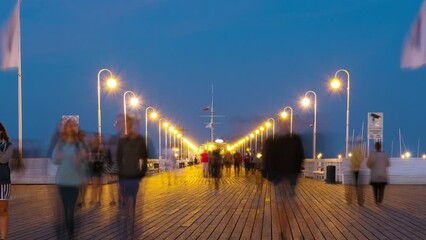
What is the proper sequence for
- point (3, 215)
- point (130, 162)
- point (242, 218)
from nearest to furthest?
point (3, 215) < point (130, 162) < point (242, 218)

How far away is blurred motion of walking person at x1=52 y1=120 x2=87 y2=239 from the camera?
8.06m

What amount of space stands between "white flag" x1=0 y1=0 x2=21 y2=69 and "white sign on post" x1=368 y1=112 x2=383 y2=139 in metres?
12.3

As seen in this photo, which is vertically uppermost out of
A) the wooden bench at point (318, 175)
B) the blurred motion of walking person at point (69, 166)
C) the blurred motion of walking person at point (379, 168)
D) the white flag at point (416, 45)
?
the white flag at point (416, 45)

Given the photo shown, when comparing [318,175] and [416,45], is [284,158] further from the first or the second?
[318,175]

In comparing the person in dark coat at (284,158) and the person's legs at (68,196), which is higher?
the person in dark coat at (284,158)

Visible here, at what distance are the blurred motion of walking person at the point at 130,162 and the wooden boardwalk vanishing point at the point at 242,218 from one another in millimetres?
1121

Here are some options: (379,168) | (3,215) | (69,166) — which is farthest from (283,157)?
(379,168)

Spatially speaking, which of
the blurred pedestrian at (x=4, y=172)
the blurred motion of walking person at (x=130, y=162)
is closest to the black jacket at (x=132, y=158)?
the blurred motion of walking person at (x=130, y=162)

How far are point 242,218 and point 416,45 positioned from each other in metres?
4.79

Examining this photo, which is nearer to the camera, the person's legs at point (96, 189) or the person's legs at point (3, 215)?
the person's legs at point (3, 215)

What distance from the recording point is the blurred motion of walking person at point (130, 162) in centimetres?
885

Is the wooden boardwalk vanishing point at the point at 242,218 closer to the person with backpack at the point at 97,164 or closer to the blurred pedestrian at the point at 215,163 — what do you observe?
the person with backpack at the point at 97,164

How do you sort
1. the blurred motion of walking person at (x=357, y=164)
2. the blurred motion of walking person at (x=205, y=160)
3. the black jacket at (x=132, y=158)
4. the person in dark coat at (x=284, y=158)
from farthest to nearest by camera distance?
the blurred motion of walking person at (x=205, y=160)
the blurred motion of walking person at (x=357, y=164)
the person in dark coat at (x=284, y=158)
the black jacket at (x=132, y=158)

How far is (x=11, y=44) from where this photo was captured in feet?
65.4
